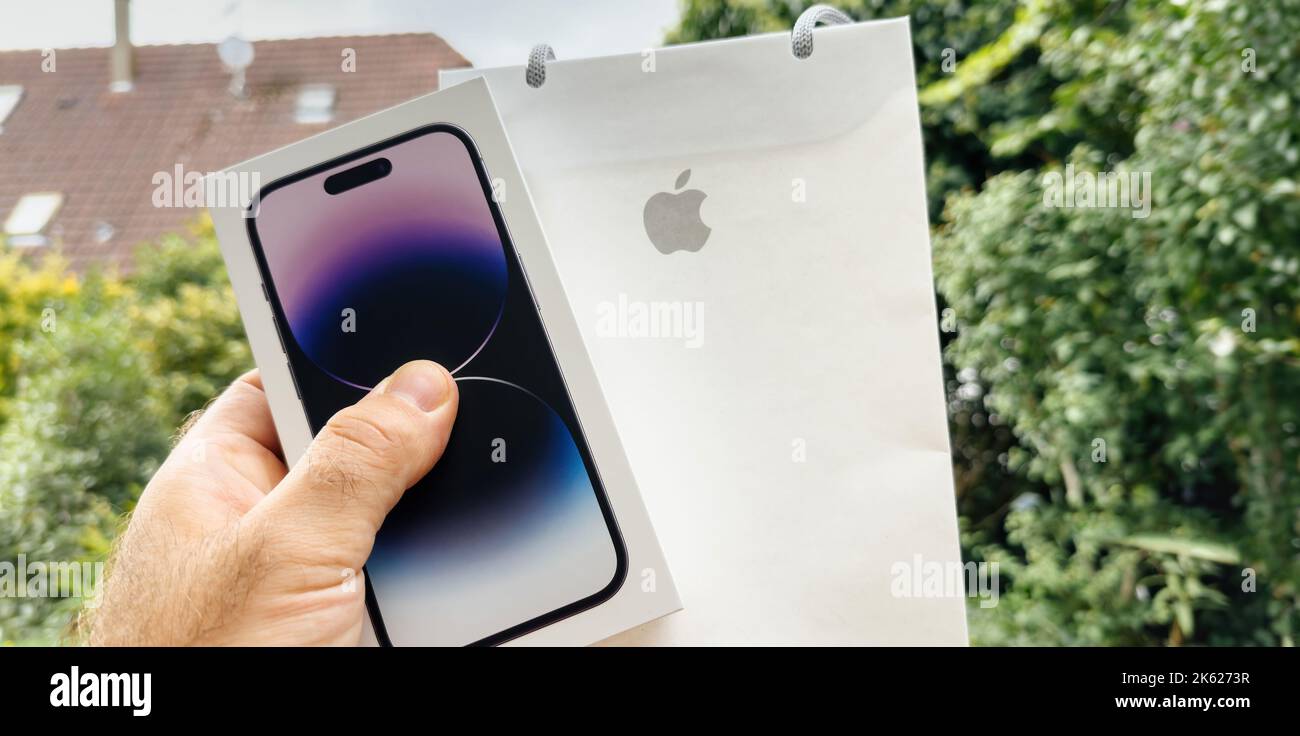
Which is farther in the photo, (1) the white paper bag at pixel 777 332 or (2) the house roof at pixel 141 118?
(2) the house roof at pixel 141 118

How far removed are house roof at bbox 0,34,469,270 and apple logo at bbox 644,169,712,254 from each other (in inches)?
90.9

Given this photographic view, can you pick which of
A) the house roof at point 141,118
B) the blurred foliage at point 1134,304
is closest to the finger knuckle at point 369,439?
the blurred foliage at point 1134,304

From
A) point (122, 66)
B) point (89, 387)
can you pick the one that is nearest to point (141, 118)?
point (122, 66)

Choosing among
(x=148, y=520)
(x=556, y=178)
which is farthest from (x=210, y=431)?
(x=556, y=178)

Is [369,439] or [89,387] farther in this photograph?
[89,387]

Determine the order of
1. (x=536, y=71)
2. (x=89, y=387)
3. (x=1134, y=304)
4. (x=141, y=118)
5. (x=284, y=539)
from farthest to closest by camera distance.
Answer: (x=141, y=118), (x=89, y=387), (x=1134, y=304), (x=536, y=71), (x=284, y=539)

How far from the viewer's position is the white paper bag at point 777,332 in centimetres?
79

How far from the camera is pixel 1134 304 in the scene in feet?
6.52

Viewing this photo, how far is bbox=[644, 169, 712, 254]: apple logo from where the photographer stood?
829mm

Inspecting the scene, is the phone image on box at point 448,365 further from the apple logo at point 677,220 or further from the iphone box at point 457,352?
the apple logo at point 677,220

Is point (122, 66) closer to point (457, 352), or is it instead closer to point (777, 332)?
point (457, 352)

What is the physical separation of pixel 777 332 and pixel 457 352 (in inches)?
11.9

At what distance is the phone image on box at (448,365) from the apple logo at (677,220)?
5.4 inches

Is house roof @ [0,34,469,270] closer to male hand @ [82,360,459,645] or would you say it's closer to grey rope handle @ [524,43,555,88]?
grey rope handle @ [524,43,555,88]
